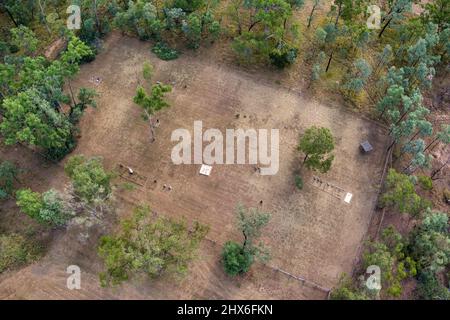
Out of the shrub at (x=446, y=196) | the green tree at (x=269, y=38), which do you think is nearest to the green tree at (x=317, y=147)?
the green tree at (x=269, y=38)

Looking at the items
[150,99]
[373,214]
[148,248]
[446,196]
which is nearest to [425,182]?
[446,196]

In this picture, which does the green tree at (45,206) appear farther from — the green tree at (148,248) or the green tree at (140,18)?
the green tree at (140,18)

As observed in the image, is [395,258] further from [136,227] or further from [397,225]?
[136,227]

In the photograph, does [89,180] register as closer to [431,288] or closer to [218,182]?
[218,182]

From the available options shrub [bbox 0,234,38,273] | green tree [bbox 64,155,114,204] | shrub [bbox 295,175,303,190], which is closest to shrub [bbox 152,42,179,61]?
green tree [bbox 64,155,114,204]

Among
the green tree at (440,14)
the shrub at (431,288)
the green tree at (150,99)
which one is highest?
the green tree at (440,14)

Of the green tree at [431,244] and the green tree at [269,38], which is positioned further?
the green tree at [269,38]

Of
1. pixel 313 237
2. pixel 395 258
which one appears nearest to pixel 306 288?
pixel 313 237
